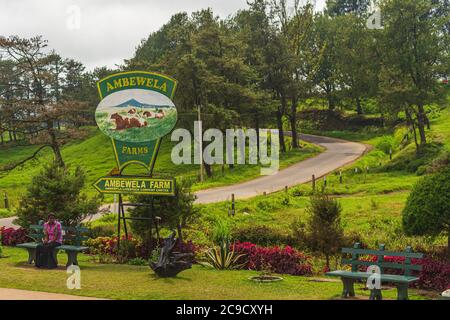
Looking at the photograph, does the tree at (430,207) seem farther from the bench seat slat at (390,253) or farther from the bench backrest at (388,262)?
the bench seat slat at (390,253)

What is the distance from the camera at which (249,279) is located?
15.7 metres

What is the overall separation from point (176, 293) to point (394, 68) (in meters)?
38.4

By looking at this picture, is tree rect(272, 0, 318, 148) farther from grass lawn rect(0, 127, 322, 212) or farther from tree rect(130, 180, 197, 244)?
tree rect(130, 180, 197, 244)

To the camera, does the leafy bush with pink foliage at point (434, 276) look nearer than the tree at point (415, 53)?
Yes

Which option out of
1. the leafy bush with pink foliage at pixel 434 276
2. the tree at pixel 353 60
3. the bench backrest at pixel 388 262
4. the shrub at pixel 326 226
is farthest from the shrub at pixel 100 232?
the tree at pixel 353 60

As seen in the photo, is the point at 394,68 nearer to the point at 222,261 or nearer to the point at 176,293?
the point at 222,261

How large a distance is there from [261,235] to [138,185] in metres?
4.94

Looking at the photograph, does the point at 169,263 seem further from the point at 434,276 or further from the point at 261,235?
the point at 434,276

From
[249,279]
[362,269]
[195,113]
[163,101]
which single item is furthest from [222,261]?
[195,113]

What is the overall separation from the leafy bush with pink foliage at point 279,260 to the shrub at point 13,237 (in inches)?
379

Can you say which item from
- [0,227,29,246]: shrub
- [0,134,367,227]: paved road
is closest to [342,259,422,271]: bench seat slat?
[0,227,29,246]: shrub

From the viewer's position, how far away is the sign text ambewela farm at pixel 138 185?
61.1 feet

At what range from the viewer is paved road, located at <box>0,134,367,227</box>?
37666mm
